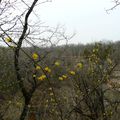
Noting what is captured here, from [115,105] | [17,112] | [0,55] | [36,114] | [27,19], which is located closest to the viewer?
[27,19]

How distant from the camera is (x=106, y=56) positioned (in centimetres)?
929

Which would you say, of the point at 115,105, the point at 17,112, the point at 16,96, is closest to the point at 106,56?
the point at 115,105

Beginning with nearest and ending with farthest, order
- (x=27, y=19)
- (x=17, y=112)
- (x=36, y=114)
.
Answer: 1. (x=27, y=19)
2. (x=36, y=114)
3. (x=17, y=112)

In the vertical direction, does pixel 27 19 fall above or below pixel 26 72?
above

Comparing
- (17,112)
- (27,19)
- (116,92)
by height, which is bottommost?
(17,112)

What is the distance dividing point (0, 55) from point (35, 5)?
2.40 metres

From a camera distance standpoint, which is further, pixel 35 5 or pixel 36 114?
pixel 36 114

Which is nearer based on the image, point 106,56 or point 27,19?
point 27,19

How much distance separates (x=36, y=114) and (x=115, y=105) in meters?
2.94

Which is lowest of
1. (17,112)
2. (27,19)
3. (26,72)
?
(17,112)

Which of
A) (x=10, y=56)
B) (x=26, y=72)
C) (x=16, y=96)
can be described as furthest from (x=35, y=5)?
(x=16, y=96)

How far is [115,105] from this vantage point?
9047mm

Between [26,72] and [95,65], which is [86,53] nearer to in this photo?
[95,65]

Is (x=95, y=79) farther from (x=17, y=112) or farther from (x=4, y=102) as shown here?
(x=17, y=112)
